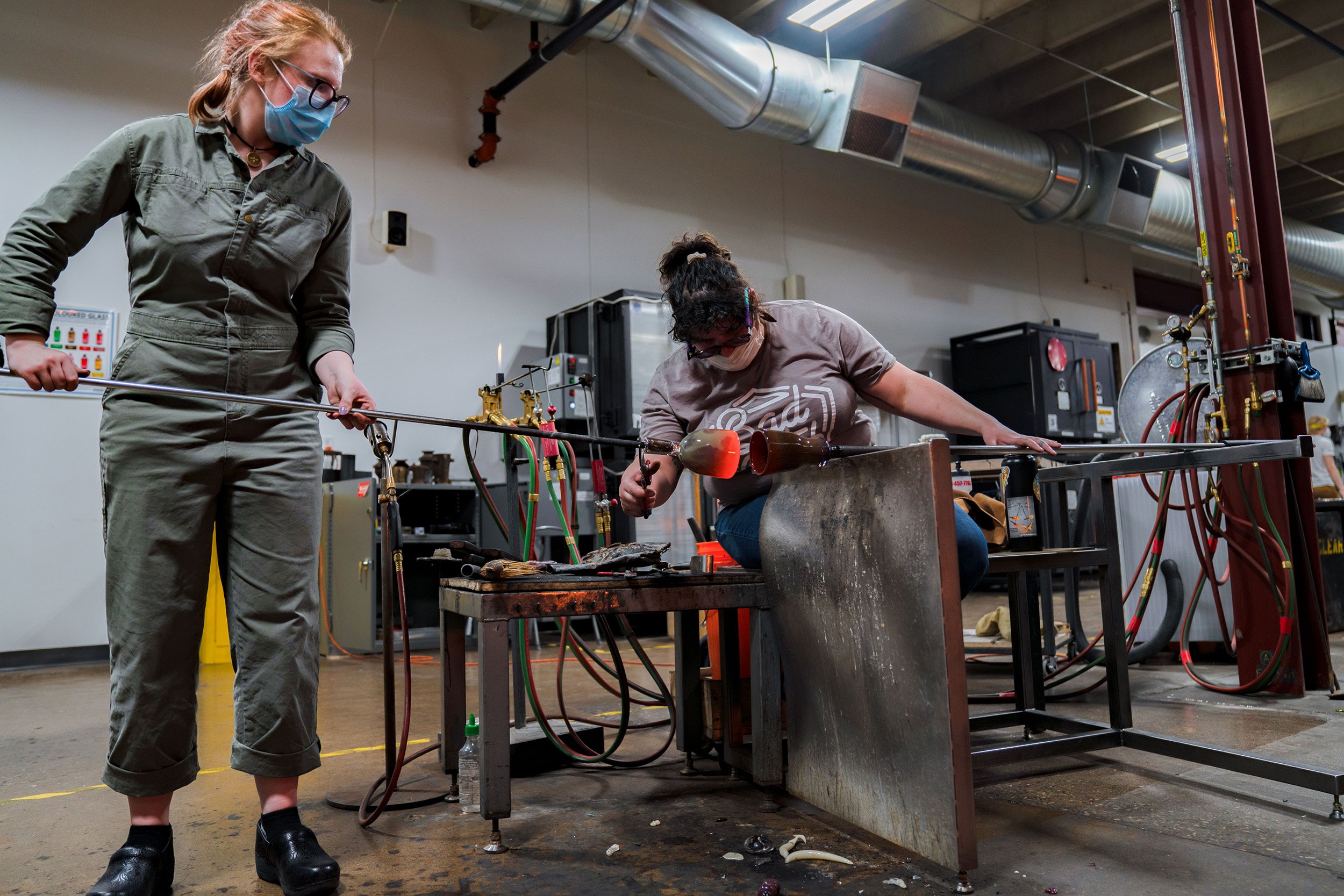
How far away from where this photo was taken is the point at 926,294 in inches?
298

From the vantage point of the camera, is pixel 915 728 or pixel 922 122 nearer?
pixel 915 728

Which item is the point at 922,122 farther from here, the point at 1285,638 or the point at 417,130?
the point at 1285,638

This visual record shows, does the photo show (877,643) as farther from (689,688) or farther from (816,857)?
(689,688)

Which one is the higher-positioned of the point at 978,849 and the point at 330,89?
the point at 330,89

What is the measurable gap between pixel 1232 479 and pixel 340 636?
391 centimetres

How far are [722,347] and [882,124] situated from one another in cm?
407

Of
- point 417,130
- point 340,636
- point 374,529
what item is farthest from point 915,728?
point 417,130

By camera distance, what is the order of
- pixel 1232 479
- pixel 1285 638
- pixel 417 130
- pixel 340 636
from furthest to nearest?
1. pixel 417 130
2. pixel 340 636
3. pixel 1232 479
4. pixel 1285 638

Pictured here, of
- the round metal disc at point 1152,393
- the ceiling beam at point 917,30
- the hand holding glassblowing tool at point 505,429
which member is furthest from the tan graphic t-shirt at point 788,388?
the ceiling beam at point 917,30

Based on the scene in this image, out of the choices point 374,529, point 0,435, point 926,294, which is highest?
point 926,294

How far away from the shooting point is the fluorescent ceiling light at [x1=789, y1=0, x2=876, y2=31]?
4.93 metres

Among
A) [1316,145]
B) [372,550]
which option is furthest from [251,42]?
[1316,145]

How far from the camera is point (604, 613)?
155 cm

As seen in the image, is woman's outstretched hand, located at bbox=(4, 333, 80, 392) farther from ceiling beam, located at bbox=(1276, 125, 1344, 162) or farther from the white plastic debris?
ceiling beam, located at bbox=(1276, 125, 1344, 162)
